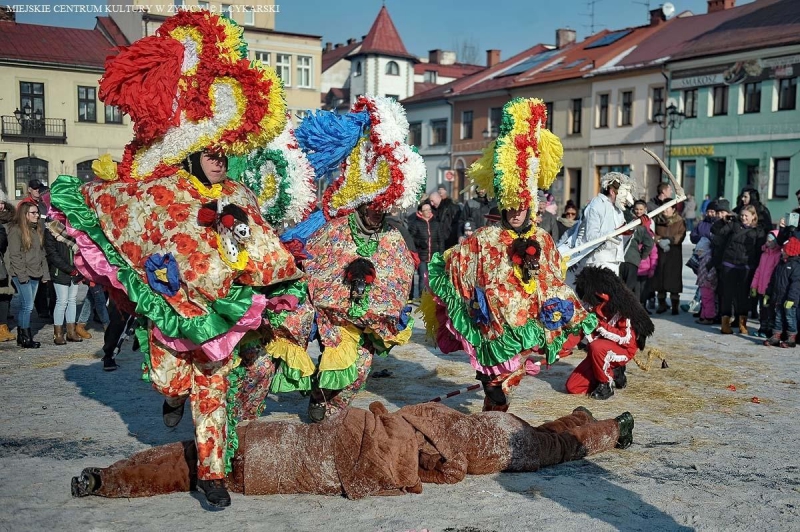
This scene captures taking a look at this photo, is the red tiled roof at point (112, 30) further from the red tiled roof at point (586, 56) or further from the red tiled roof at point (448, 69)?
the red tiled roof at point (448, 69)

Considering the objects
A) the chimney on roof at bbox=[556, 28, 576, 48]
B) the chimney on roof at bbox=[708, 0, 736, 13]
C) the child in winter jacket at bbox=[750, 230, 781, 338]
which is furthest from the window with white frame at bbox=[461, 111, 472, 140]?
the child in winter jacket at bbox=[750, 230, 781, 338]

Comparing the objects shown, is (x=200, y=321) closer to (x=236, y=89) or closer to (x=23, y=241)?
(x=236, y=89)

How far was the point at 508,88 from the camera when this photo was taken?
4075 centimetres

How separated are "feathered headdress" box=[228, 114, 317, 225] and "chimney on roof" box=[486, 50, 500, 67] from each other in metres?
46.7

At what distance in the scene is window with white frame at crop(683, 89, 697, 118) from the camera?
33.1 meters

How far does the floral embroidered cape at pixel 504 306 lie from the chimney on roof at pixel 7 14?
38.3 m

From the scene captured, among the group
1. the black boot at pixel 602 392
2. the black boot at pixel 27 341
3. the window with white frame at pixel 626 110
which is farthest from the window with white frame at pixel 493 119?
the black boot at pixel 602 392

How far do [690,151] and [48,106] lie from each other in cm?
2771

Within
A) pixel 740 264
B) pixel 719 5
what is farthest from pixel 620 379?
pixel 719 5

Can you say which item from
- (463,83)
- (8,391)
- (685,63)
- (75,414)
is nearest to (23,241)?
(8,391)

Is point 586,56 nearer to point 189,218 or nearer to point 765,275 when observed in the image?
point 765,275

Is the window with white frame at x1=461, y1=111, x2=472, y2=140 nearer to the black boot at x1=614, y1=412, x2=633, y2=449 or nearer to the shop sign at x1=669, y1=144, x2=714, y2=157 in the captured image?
the shop sign at x1=669, y1=144, x2=714, y2=157

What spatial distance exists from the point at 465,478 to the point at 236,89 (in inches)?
102

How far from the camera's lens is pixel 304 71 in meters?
48.9
